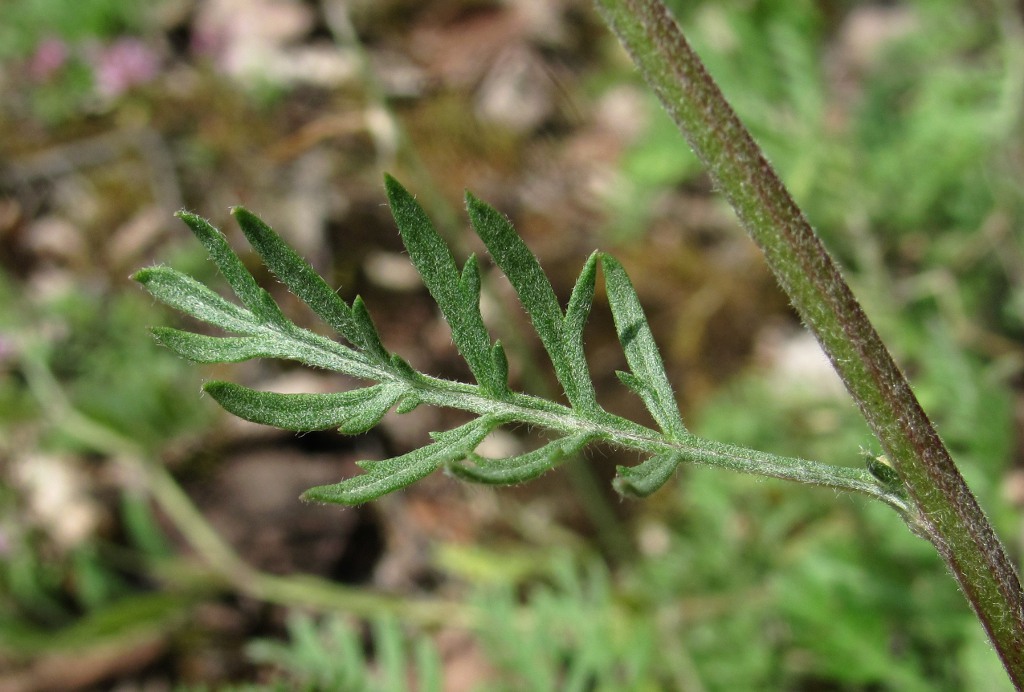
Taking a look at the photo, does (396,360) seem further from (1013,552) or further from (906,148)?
(906,148)

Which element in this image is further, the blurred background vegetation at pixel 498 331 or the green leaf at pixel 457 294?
the blurred background vegetation at pixel 498 331

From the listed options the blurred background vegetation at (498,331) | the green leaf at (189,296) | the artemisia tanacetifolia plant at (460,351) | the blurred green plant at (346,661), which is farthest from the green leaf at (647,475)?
the blurred green plant at (346,661)

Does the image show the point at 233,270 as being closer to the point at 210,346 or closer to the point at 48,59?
the point at 210,346

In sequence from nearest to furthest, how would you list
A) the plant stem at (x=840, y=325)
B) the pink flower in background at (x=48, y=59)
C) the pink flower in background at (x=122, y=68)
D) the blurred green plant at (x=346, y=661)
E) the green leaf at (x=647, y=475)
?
the green leaf at (x=647, y=475) → the plant stem at (x=840, y=325) → the blurred green plant at (x=346, y=661) → the pink flower in background at (x=122, y=68) → the pink flower in background at (x=48, y=59)

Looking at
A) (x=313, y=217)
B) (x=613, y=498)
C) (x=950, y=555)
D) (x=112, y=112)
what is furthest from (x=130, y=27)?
(x=950, y=555)

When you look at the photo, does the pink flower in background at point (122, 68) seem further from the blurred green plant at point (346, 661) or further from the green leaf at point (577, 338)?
the green leaf at point (577, 338)

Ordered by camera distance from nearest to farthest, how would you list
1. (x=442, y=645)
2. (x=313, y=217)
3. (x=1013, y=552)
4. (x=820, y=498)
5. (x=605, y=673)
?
(x=1013, y=552)
(x=605, y=673)
(x=820, y=498)
(x=442, y=645)
(x=313, y=217)

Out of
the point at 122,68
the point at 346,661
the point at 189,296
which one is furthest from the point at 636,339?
the point at 122,68
